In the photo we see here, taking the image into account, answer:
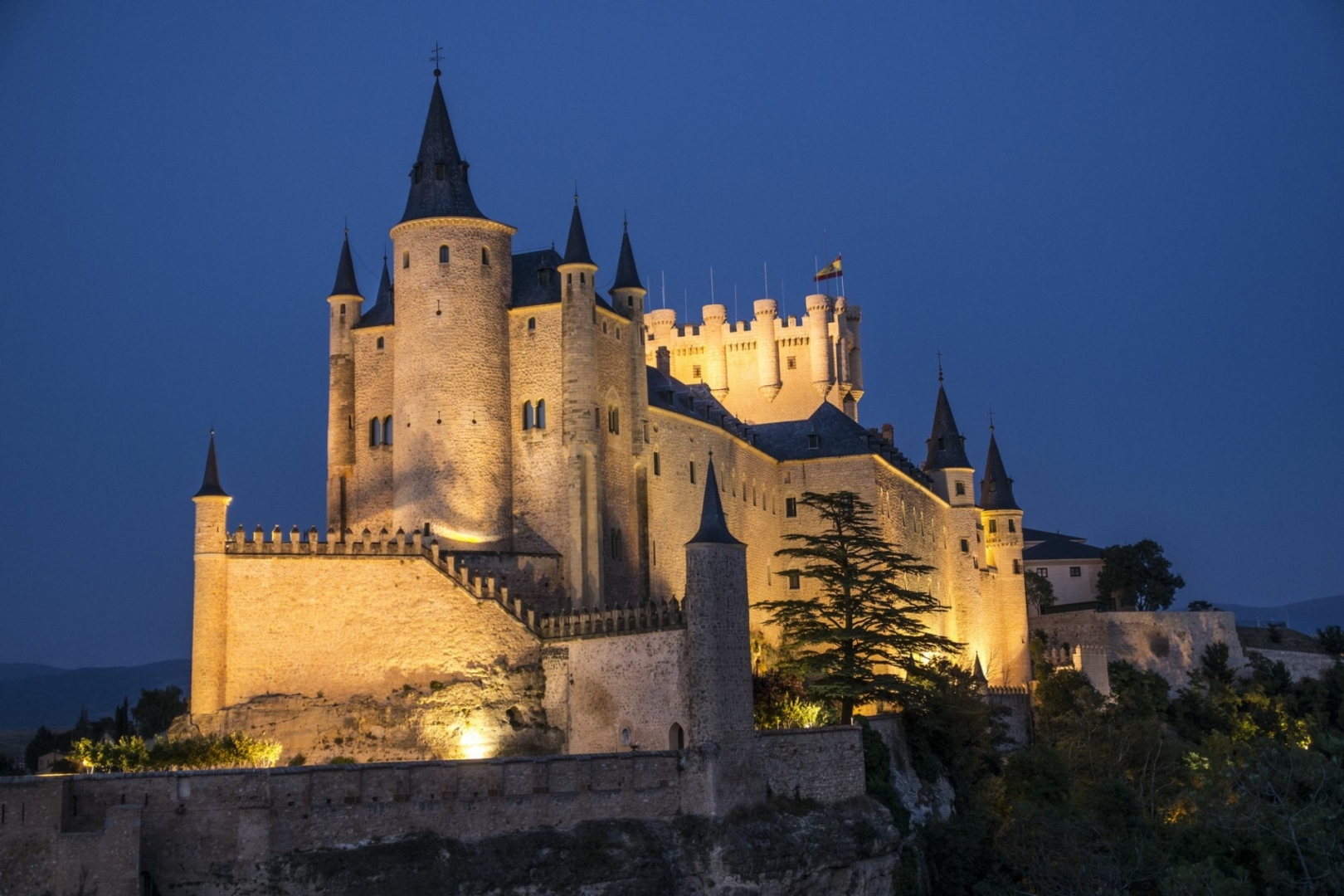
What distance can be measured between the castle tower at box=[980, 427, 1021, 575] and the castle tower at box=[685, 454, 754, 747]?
48.5 m

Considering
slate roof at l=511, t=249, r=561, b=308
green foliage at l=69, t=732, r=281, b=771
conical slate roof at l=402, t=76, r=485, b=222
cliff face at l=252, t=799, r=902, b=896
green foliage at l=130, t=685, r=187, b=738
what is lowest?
cliff face at l=252, t=799, r=902, b=896

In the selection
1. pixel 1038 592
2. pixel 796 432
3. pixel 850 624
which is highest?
pixel 796 432

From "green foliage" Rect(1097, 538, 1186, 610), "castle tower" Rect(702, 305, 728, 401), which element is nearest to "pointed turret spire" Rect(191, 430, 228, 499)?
"castle tower" Rect(702, 305, 728, 401)

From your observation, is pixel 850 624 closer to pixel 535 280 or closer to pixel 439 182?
pixel 535 280

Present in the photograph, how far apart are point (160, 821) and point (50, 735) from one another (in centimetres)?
5611

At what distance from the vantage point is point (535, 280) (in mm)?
63688

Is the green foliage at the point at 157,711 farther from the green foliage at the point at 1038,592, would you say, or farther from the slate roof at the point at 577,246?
the green foliage at the point at 1038,592

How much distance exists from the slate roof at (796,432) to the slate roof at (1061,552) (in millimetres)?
39914

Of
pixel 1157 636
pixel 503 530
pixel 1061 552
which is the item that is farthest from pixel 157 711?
pixel 1061 552

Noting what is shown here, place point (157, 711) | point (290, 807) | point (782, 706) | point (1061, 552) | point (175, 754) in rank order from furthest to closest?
point (1061, 552)
point (157, 711)
point (782, 706)
point (175, 754)
point (290, 807)

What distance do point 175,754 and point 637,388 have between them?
81.7 ft

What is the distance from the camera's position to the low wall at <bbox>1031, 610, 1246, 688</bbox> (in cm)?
8962

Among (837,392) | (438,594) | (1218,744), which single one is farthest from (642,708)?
(837,392)

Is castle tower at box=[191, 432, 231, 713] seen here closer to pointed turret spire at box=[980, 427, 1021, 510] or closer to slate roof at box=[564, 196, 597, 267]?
slate roof at box=[564, 196, 597, 267]
